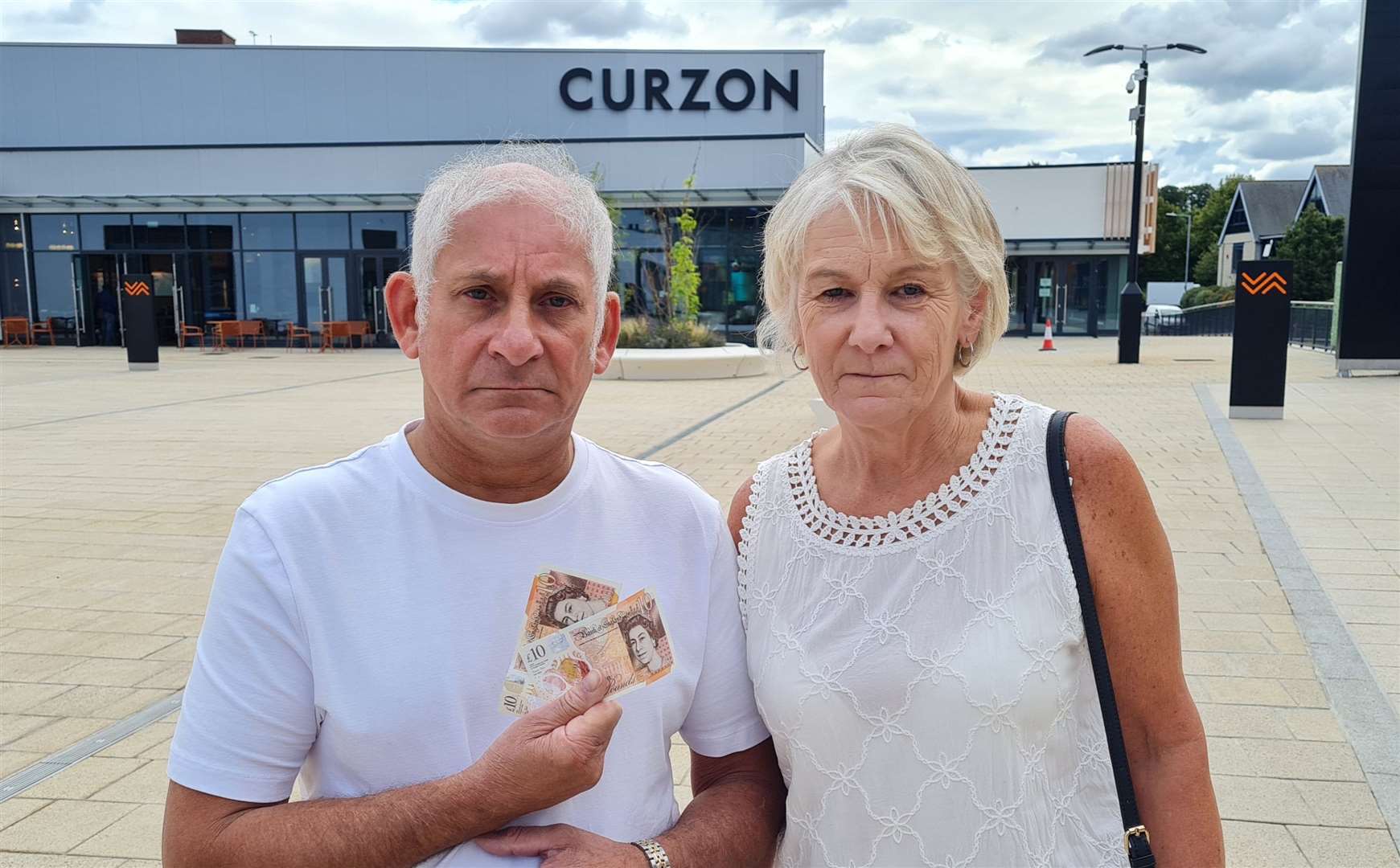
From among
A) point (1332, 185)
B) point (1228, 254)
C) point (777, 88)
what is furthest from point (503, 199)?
point (1228, 254)

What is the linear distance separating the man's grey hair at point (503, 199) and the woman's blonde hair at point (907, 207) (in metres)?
0.35

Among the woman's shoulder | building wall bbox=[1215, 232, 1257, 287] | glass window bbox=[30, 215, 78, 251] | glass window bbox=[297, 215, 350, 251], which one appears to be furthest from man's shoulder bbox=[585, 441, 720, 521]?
building wall bbox=[1215, 232, 1257, 287]

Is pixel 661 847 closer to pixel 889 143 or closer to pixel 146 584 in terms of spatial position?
pixel 889 143

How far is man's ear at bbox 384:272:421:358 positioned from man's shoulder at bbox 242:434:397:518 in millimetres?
207

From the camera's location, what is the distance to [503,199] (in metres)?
1.81

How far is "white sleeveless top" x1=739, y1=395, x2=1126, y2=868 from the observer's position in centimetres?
179

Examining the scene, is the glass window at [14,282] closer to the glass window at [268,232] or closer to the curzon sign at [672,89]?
the glass window at [268,232]

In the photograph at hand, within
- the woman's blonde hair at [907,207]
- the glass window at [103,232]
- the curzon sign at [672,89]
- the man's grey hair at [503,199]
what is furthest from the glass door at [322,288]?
the woman's blonde hair at [907,207]

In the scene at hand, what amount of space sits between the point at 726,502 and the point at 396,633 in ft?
20.5

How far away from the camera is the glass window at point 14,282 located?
3161 centimetres

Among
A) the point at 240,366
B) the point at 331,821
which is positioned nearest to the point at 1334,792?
the point at 331,821

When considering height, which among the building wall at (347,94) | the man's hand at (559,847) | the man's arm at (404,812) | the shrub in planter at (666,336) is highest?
the building wall at (347,94)

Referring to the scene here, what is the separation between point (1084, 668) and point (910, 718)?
306 mm

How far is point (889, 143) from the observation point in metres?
1.91
